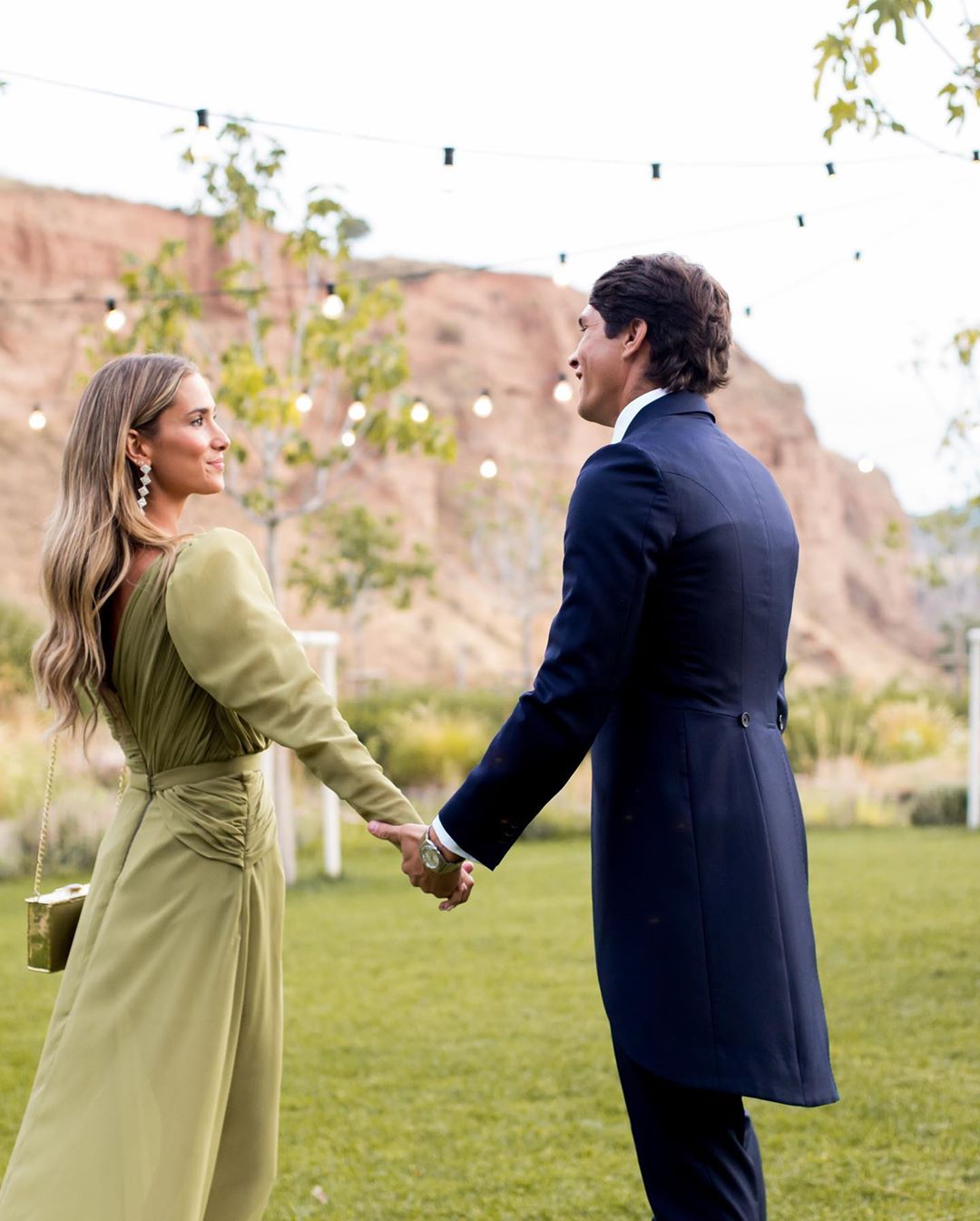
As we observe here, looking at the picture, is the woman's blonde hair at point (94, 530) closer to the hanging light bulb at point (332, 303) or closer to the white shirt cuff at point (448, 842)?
the white shirt cuff at point (448, 842)

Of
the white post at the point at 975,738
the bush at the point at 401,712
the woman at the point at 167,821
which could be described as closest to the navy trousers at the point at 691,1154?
the woman at the point at 167,821

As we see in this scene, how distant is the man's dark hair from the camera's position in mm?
2418

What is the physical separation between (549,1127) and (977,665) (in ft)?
28.6

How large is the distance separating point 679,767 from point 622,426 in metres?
0.63

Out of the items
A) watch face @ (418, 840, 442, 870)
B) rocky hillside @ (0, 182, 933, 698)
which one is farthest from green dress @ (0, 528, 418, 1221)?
rocky hillside @ (0, 182, 933, 698)

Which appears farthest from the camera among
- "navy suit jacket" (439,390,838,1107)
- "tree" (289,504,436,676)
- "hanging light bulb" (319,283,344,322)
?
"tree" (289,504,436,676)

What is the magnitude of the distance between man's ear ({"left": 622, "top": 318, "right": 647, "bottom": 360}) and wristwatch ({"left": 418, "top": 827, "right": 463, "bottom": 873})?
3.06 ft

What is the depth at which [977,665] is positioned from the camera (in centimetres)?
1181

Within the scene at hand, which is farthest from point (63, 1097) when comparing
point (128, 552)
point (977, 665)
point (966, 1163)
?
point (977, 665)

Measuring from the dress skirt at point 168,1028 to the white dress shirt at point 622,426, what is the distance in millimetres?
403

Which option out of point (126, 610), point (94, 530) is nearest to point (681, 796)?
point (126, 610)

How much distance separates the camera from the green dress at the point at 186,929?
2379mm

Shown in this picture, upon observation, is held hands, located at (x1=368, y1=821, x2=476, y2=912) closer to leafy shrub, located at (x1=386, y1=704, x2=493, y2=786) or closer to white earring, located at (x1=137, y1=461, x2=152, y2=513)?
A: white earring, located at (x1=137, y1=461, x2=152, y2=513)

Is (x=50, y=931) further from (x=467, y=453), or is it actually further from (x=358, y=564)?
(x=467, y=453)
